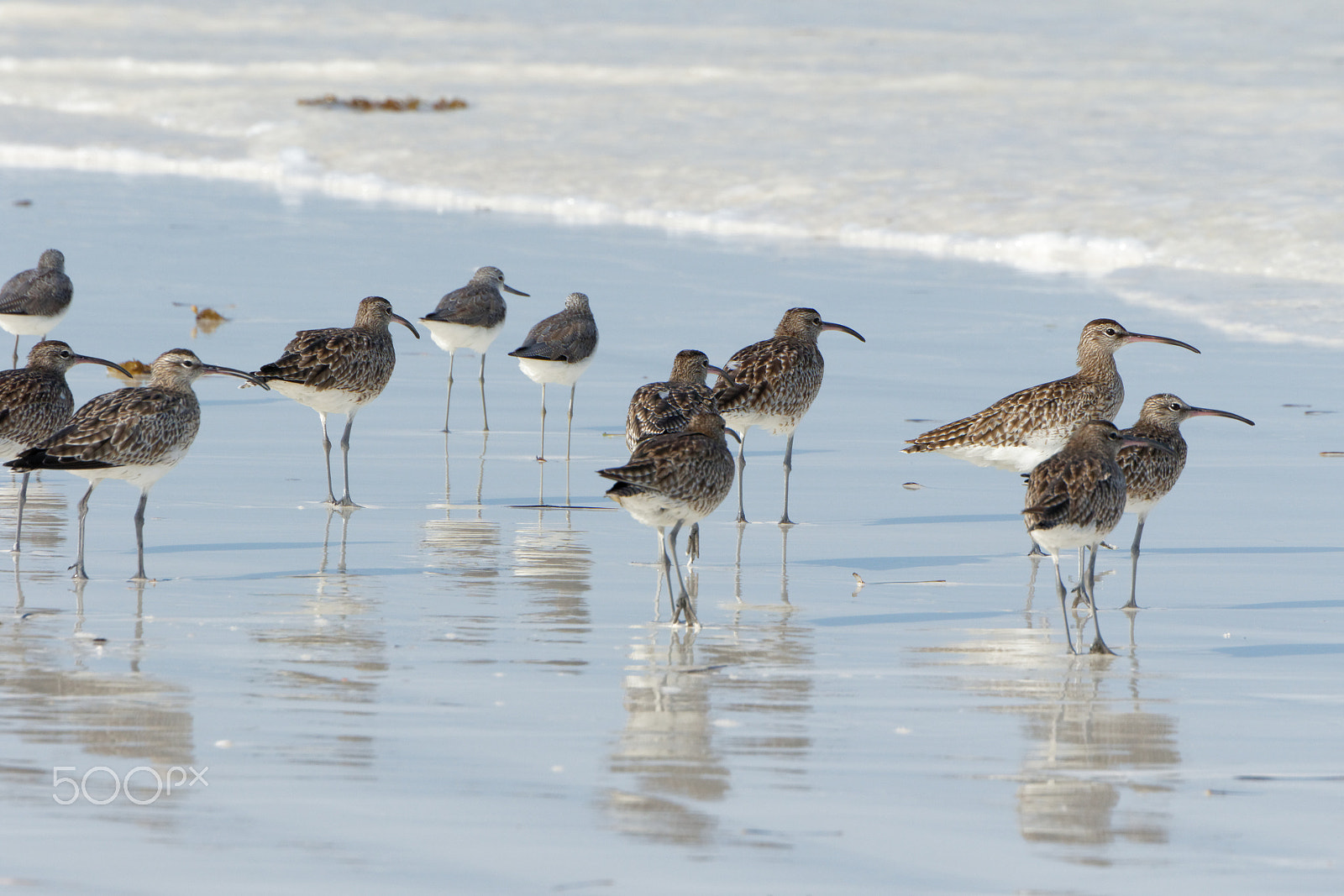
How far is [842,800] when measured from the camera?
16.3 ft

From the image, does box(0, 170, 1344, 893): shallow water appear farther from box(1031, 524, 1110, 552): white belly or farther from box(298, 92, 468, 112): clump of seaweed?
box(298, 92, 468, 112): clump of seaweed

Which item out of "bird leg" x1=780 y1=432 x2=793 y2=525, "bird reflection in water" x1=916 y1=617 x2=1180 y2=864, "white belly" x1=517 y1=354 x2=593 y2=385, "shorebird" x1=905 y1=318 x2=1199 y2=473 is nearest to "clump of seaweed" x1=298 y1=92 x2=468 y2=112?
"white belly" x1=517 y1=354 x2=593 y2=385

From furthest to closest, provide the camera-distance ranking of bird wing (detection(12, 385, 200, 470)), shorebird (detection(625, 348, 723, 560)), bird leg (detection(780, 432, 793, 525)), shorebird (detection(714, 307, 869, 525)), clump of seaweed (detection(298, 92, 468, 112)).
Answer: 1. clump of seaweed (detection(298, 92, 468, 112))
2. shorebird (detection(714, 307, 869, 525))
3. bird leg (detection(780, 432, 793, 525))
4. shorebird (detection(625, 348, 723, 560))
5. bird wing (detection(12, 385, 200, 470))

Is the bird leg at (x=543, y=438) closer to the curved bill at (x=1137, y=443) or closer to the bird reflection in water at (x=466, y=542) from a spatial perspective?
the bird reflection in water at (x=466, y=542)

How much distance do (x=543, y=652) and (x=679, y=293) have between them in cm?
1020

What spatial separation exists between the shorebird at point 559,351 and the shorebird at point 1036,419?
260 centimetres

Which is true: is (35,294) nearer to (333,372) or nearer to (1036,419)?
(333,372)

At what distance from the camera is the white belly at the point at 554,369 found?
1163 cm

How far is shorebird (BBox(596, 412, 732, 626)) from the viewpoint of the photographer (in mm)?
7254

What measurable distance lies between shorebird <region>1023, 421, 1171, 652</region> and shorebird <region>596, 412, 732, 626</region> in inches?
51.1

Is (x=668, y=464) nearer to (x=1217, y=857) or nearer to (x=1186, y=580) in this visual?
(x=1186, y=580)

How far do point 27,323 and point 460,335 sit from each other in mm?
3172

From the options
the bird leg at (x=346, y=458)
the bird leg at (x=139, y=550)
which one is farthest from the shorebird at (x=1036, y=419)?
the bird leg at (x=139, y=550)

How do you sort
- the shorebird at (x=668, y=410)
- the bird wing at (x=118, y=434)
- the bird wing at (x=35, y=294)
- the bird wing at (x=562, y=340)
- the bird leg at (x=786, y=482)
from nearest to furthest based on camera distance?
the bird wing at (x=118, y=434) → the shorebird at (x=668, y=410) → the bird leg at (x=786, y=482) → the bird wing at (x=562, y=340) → the bird wing at (x=35, y=294)
